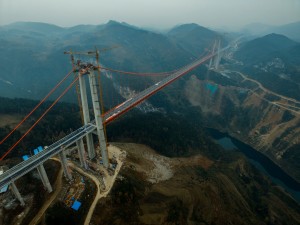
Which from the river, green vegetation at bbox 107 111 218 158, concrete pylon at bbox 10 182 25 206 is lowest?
the river

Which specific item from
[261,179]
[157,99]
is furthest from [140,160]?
[157,99]

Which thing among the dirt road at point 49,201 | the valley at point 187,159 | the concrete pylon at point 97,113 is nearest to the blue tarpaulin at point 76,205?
the valley at point 187,159

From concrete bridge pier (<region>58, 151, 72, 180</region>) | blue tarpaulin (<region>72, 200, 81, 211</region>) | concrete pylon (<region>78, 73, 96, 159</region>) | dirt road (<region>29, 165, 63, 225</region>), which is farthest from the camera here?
concrete pylon (<region>78, 73, 96, 159</region>)

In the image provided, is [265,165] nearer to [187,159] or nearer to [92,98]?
[187,159]

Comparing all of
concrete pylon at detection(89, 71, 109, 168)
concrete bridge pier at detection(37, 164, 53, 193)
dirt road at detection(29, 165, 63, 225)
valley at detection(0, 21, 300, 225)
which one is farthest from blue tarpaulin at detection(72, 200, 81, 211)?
concrete pylon at detection(89, 71, 109, 168)

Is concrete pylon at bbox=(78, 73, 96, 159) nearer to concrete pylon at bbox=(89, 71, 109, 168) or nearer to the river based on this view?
concrete pylon at bbox=(89, 71, 109, 168)

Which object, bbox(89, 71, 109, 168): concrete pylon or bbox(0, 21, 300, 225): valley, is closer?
bbox(0, 21, 300, 225): valley

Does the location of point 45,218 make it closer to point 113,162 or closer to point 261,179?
point 113,162

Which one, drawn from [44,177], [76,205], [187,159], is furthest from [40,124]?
[76,205]
